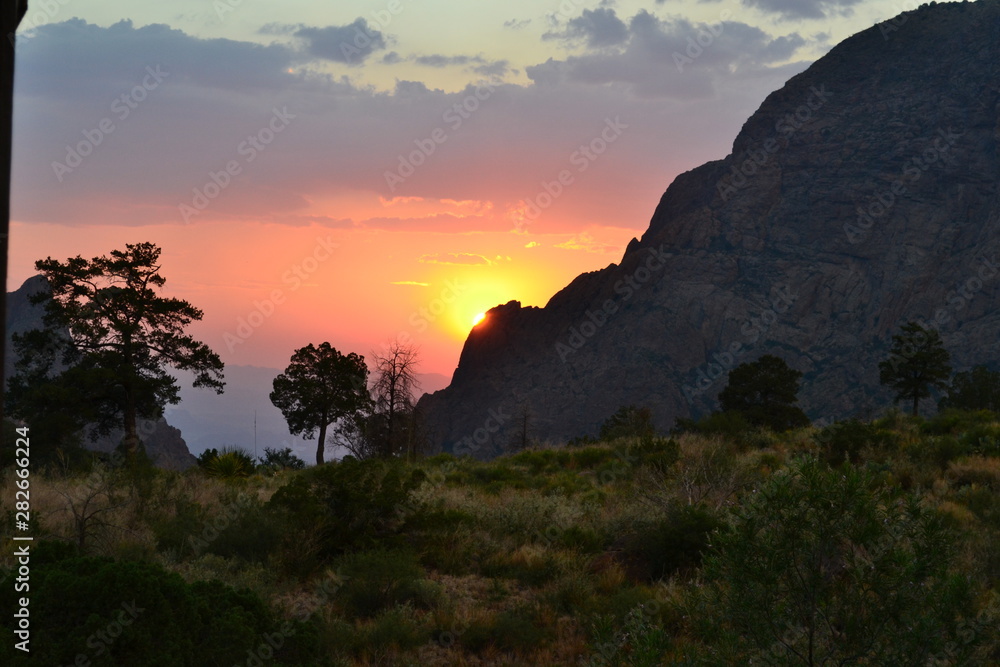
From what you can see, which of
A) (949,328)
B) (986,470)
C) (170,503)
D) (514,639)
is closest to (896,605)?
(514,639)

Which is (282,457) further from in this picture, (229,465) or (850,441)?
(850,441)

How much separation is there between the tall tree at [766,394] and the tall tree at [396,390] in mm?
21058

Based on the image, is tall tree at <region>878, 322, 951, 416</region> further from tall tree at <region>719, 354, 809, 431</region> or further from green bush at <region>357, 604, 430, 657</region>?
green bush at <region>357, 604, 430, 657</region>

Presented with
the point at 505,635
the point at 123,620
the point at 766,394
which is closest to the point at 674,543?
the point at 505,635

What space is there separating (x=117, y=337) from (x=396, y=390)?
1261 cm

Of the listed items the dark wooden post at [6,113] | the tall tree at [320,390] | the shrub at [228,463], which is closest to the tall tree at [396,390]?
the tall tree at [320,390]

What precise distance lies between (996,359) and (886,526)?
177769mm

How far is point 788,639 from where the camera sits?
5207 millimetres

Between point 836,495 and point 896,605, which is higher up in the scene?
point 836,495

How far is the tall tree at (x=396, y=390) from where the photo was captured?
123 ft

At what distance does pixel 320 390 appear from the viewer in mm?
42656

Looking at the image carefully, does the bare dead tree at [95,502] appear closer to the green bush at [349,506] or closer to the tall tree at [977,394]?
the green bush at [349,506]

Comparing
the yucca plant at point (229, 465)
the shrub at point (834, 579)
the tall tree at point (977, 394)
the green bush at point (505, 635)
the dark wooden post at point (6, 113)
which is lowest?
the tall tree at point (977, 394)

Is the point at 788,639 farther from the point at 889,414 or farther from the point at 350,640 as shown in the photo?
the point at 889,414
